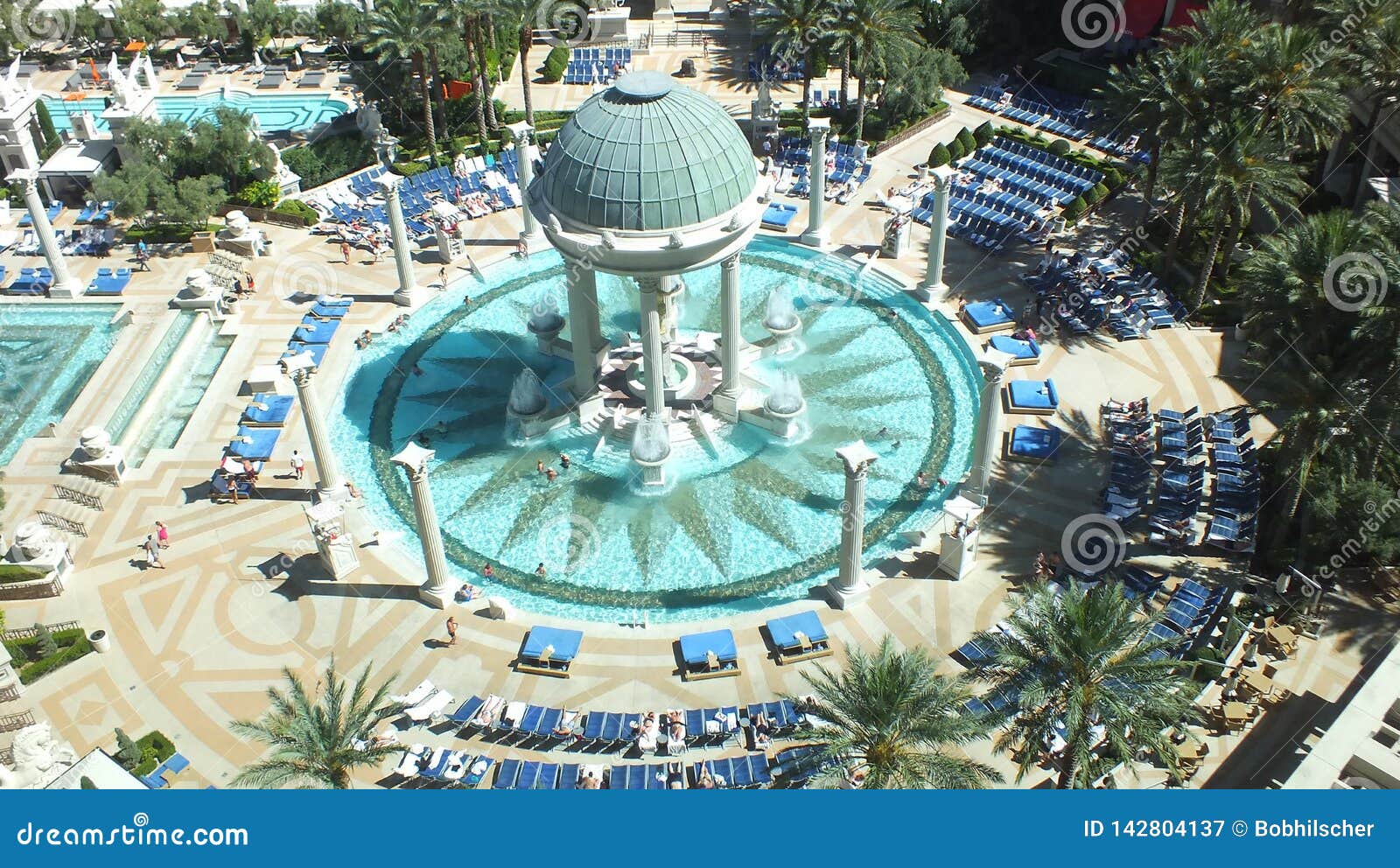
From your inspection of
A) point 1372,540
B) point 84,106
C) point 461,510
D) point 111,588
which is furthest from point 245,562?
point 84,106

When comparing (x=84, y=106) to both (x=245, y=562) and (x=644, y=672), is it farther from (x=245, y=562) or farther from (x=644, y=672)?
(x=644, y=672)

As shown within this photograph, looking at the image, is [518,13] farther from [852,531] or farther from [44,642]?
[44,642]

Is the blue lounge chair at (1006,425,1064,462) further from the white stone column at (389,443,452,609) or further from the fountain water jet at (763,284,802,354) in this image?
the white stone column at (389,443,452,609)

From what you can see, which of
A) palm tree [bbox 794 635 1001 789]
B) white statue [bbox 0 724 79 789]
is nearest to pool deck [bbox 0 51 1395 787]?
white statue [bbox 0 724 79 789]

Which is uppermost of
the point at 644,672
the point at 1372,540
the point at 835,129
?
the point at 835,129

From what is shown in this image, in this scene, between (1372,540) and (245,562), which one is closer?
(1372,540)
